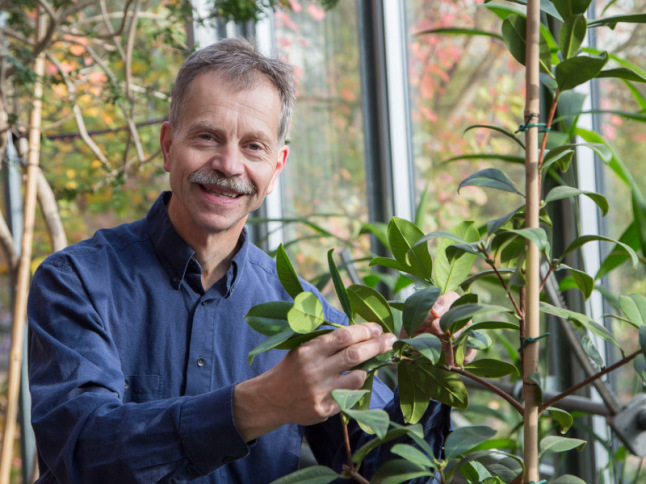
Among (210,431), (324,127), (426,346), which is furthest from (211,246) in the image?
(324,127)

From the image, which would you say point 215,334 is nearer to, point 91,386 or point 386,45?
point 91,386

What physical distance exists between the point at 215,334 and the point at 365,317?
1.90 ft

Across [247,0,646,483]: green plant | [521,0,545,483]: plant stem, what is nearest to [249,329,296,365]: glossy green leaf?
[247,0,646,483]: green plant

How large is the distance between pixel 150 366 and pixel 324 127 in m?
1.68

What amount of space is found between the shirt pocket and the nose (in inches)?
15.2

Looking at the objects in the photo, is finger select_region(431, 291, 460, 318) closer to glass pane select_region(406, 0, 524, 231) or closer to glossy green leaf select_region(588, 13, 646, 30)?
glossy green leaf select_region(588, 13, 646, 30)

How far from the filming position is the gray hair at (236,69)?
4.20 ft

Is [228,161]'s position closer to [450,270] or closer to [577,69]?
[450,270]

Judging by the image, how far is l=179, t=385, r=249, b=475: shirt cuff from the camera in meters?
0.88

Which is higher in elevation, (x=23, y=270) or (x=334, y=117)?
(x=334, y=117)

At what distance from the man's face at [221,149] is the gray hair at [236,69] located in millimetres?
17

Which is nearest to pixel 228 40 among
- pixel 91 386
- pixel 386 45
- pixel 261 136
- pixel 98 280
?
pixel 261 136

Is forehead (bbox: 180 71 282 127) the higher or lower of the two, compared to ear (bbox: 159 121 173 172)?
higher

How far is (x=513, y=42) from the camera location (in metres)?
0.76
